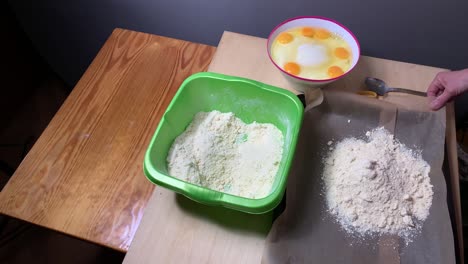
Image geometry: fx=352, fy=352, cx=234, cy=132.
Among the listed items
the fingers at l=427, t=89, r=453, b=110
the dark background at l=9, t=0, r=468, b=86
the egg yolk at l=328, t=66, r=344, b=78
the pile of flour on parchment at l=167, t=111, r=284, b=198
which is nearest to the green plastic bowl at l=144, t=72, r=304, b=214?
the pile of flour on parchment at l=167, t=111, r=284, b=198

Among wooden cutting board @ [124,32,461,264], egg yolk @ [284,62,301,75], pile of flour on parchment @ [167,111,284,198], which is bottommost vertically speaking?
wooden cutting board @ [124,32,461,264]

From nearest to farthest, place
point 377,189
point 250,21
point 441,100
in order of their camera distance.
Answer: point 377,189, point 441,100, point 250,21

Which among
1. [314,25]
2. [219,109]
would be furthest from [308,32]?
[219,109]

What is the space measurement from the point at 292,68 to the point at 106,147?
45 centimetres

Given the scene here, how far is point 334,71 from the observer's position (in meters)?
0.74

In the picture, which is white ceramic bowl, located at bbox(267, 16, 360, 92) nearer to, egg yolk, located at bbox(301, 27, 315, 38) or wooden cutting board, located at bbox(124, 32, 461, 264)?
egg yolk, located at bbox(301, 27, 315, 38)

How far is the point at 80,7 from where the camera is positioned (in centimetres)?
126

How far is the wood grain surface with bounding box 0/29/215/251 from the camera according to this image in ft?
2.33

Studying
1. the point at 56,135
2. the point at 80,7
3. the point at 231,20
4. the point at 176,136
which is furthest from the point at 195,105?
the point at 80,7

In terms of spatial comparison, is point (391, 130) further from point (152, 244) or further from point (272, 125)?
point (152, 244)

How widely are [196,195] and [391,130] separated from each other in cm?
43

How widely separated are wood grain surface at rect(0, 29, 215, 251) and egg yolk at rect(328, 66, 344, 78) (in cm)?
36

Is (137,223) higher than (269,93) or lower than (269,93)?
lower

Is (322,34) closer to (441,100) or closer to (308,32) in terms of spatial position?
(308,32)
